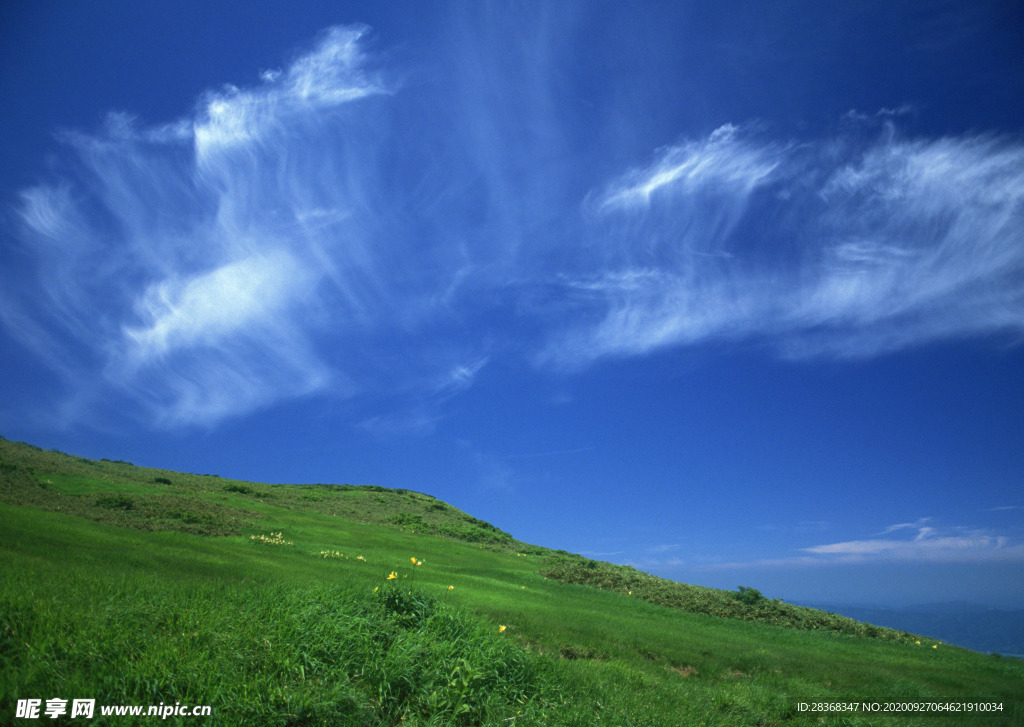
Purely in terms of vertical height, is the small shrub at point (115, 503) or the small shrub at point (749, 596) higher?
the small shrub at point (115, 503)

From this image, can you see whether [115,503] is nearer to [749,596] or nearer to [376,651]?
[376,651]

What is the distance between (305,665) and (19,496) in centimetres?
2372

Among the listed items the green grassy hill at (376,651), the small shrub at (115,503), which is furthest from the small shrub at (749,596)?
the small shrub at (115,503)

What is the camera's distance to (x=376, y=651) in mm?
7047

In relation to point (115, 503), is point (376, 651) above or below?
below

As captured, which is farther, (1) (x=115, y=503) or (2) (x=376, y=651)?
(1) (x=115, y=503)

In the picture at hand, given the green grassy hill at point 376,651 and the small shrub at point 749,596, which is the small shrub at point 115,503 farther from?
the small shrub at point 749,596

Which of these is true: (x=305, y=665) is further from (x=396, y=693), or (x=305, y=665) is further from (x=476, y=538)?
(x=476, y=538)

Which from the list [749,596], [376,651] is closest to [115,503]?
[376,651]

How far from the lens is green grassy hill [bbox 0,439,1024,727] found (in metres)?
5.73

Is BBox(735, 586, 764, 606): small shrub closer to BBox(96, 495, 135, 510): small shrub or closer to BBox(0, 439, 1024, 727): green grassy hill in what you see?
BBox(0, 439, 1024, 727): green grassy hill

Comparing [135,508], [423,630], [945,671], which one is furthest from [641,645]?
[135,508]

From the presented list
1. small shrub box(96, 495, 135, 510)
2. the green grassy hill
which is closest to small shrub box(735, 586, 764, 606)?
the green grassy hill

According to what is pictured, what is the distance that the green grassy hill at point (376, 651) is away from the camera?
18.8 feet
